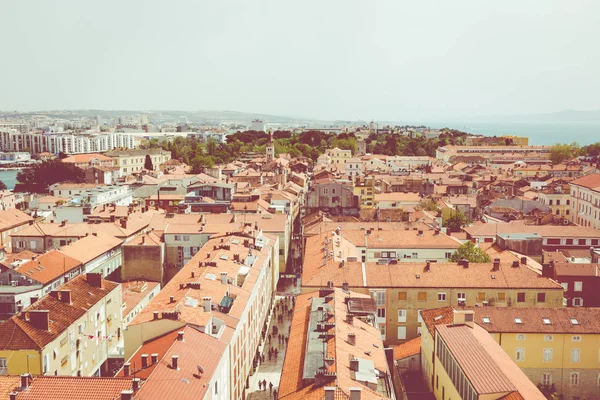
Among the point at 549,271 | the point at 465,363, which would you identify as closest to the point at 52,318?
the point at 465,363

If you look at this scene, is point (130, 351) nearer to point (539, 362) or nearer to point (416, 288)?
point (416, 288)

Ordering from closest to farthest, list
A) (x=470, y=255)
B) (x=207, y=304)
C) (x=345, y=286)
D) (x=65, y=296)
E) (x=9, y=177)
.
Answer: (x=207, y=304)
(x=65, y=296)
(x=345, y=286)
(x=470, y=255)
(x=9, y=177)

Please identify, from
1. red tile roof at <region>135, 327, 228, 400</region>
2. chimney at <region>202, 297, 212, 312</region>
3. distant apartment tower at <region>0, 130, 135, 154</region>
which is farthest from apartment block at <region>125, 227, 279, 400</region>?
distant apartment tower at <region>0, 130, 135, 154</region>

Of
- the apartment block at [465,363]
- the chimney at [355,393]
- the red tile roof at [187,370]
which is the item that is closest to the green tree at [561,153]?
the apartment block at [465,363]

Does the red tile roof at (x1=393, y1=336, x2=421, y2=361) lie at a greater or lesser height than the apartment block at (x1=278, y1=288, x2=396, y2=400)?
lesser

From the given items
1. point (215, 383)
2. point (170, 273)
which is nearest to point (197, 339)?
point (215, 383)

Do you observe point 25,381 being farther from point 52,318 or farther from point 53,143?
point 53,143

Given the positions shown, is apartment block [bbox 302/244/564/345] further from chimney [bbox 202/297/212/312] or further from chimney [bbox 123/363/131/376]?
chimney [bbox 123/363/131/376]

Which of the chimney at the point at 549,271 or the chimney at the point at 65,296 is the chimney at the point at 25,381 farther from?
the chimney at the point at 549,271
